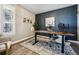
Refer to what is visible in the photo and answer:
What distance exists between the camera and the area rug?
4.54 feet

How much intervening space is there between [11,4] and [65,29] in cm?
102

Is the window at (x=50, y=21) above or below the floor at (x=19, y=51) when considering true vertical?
above

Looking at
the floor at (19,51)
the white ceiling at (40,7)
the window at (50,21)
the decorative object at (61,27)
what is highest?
the white ceiling at (40,7)

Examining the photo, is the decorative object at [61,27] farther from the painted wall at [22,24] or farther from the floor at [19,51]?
the floor at [19,51]

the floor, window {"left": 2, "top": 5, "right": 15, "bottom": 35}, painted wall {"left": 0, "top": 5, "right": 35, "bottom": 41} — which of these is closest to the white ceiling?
painted wall {"left": 0, "top": 5, "right": 35, "bottom": 41}

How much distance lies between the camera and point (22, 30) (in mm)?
1463

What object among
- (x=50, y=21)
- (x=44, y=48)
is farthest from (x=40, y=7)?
(x=44, y=48)

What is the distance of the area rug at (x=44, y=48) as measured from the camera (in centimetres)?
138

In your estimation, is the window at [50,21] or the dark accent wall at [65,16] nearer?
the dark accent wall at [65,16]

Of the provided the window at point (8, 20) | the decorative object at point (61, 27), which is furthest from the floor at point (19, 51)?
the decorative object at point (61, 27)

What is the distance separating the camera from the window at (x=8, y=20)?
4.46 feet

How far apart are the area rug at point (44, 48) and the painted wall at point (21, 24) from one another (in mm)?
149

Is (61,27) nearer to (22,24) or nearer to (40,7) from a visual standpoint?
(40,7)
